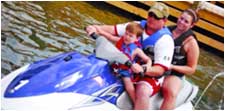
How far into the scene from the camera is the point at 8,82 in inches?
145

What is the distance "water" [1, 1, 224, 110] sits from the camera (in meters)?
6.28

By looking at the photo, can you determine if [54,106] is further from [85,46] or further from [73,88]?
[85,46]

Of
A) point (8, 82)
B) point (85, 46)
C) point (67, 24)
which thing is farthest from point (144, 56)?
point (67, 24)

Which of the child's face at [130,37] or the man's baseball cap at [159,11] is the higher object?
the man's baseball cap at [159,11]

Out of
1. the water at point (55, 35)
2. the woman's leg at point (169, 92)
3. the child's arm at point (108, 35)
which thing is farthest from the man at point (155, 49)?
the water at point (55, 35)

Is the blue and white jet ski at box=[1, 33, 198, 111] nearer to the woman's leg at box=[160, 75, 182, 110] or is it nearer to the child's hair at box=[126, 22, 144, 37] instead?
the child's hair at box=[126, 22, 144, 37]

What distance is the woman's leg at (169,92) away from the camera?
160 inches

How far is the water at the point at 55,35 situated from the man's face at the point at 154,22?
2141 millimetres

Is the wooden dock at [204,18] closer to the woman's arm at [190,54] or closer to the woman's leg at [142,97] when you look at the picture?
the woman's arm at [190,54]

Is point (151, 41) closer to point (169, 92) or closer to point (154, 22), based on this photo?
point (154, 22)

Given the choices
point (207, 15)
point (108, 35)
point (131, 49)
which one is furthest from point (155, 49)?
point (207, 15)

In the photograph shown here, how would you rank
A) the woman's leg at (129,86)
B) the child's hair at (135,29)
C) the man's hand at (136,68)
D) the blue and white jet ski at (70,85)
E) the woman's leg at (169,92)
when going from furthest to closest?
the woman's leg at (169,92) → the woman's leg at (129,86) → the child's hair at (135,29) → the man's hand at (136,68) → the blue and white jet ski at (70,85)

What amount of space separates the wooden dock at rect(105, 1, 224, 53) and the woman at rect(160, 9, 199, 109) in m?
4.89

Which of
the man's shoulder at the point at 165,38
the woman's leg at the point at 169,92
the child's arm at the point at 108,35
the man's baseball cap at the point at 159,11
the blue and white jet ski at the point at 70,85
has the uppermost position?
the man's baseball cap at the point at 159,11
